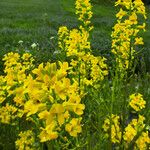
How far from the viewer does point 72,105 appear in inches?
99.8

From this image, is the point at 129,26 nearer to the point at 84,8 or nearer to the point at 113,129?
the point at 84,8

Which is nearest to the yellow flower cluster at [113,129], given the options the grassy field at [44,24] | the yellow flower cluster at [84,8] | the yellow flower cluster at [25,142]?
the yellow flower cluster at [25,142]

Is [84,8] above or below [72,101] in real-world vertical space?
above

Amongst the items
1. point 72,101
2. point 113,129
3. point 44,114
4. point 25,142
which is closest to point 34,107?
point 44,114

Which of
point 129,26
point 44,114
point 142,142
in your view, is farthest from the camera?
point 129,26

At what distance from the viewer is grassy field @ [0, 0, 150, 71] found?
1318cm

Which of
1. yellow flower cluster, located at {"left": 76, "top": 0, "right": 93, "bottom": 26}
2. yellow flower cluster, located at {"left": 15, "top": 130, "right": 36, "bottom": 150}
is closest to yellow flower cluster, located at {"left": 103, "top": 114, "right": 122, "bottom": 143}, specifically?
yellow flower cluster, located at {"left": 15, "top": 130, "right": 36, "bottom": 150}

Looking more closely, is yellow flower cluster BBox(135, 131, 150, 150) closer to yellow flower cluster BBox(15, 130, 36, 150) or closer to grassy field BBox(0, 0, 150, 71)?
yellow flower cluster BBox(15, 130, 36, 150)

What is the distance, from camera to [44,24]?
64.9 feet

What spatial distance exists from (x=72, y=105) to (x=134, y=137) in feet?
4.38

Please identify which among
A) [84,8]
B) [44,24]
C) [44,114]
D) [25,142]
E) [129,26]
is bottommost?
[25,142]

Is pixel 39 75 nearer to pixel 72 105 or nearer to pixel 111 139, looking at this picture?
pixel 72 105

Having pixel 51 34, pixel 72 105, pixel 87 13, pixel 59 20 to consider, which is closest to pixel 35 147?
pixel 72 105

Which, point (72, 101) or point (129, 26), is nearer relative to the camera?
point (72, 101)
